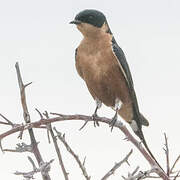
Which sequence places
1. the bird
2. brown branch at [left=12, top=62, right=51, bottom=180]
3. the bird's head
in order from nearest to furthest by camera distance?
brown branch at [left=12, top=62, right=51, bottom=180], the bird, the bird's head

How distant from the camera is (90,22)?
206 inches

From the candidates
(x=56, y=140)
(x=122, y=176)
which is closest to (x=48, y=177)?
(x=56, y=140)

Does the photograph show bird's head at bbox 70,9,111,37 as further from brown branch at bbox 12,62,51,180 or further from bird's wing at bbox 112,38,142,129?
brown branch at bbox 12,62,51,180

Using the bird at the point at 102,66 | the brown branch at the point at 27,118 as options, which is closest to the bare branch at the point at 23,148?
the brown branch at the point at 27,118

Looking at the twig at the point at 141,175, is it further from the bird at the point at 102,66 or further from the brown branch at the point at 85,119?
the bird at the point at 102,66

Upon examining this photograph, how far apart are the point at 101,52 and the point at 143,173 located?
122 inches

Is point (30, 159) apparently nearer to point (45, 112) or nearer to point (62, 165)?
point (62, 165)

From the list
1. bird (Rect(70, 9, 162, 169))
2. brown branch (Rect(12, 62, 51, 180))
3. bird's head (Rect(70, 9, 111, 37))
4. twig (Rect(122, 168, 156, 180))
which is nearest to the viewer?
brown branch (Rect(12, 62, 51, 180))

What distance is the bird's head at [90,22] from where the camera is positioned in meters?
5.16

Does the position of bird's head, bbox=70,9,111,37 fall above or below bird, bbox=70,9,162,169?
above

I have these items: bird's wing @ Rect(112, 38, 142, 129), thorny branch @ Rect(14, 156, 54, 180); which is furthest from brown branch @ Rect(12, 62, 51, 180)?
bird's wing @ Rect(112, 38, 142, 129)

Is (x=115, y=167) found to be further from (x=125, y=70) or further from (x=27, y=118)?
(x=125, y=70)

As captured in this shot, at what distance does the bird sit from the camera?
196 inches

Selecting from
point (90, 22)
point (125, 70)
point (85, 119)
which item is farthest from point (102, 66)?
point (85, 119)
